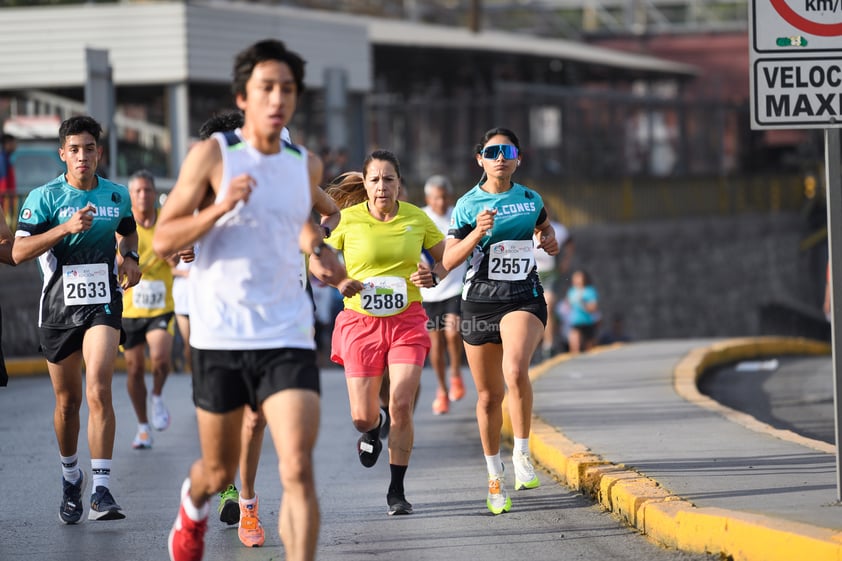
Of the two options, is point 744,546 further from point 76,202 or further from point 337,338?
point 76,202

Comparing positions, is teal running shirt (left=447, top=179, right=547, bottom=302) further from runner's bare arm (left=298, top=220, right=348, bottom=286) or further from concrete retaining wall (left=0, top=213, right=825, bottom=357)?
concrete retaining wall (left=0, top=213, right=825, bottom=357)

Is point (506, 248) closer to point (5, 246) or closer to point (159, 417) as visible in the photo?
point (5, 246)

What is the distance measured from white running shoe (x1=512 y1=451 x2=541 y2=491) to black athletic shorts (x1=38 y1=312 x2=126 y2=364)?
8.21ft

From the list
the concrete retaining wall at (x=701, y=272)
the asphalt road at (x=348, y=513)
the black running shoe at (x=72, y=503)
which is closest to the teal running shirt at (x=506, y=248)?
the asphalt road at (x=348, y=513)

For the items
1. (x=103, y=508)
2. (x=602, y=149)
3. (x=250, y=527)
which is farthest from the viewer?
(x=602, y=149)

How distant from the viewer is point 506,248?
927 centimetres

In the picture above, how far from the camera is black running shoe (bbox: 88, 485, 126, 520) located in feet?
28.6

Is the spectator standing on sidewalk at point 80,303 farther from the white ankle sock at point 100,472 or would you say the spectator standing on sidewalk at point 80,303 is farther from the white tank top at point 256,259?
the white tank top at point 256,259

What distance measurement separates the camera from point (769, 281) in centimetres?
4331

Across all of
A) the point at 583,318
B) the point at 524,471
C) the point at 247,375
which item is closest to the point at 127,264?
the point at 524,471

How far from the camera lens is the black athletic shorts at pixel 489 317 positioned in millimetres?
A: 9250

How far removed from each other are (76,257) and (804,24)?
4.14 m

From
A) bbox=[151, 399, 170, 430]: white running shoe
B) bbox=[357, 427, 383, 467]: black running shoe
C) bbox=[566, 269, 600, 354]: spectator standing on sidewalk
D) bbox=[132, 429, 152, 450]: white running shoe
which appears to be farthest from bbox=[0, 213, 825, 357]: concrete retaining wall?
bbox=[357, 427, 383, 467]: black running shoe

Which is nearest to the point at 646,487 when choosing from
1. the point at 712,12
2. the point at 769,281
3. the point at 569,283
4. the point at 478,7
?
the point at 569,283
